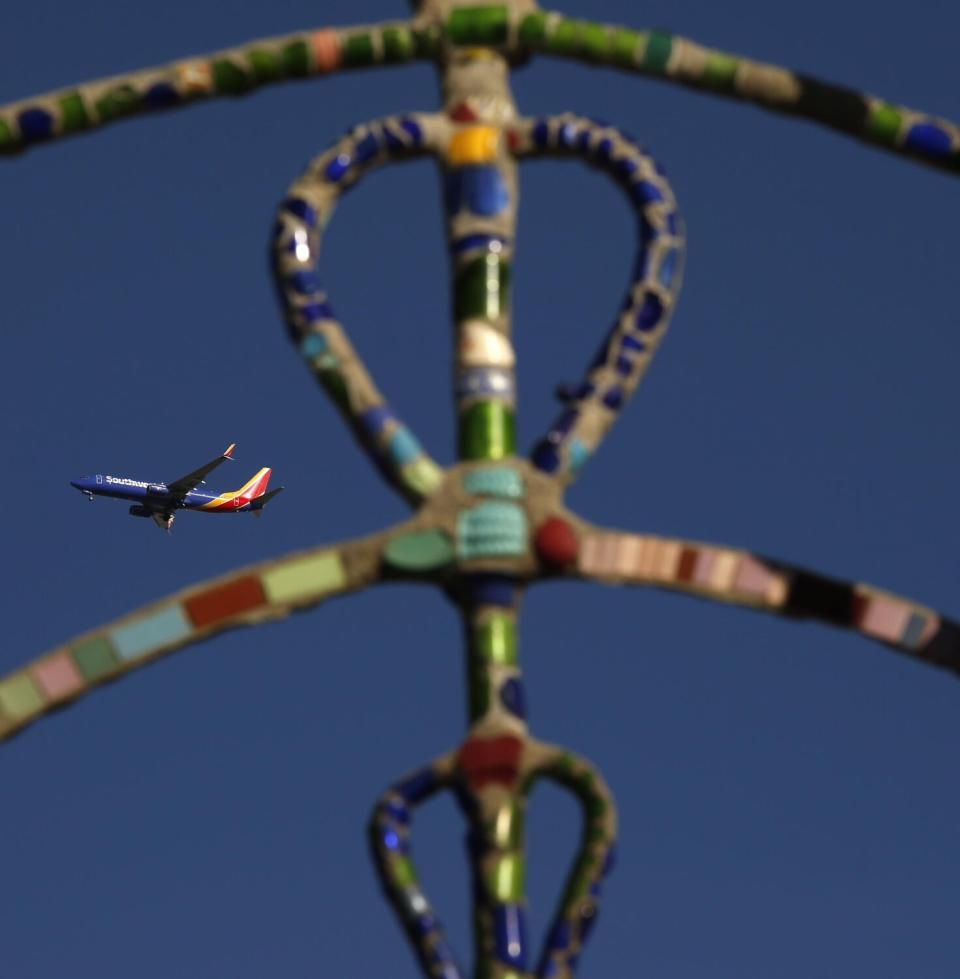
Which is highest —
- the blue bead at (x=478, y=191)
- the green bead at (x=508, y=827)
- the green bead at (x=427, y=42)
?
the green bead at (x=427, y=42)

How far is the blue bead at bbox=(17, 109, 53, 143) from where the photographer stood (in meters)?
9.53

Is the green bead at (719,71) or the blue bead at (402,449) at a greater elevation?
the green bead at (719,71)

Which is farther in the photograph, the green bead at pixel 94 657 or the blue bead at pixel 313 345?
the blue bead at pixel 313 345

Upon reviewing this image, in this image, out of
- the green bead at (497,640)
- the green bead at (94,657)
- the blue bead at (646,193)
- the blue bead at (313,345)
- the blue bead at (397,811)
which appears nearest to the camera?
the blue bead at (397,811)

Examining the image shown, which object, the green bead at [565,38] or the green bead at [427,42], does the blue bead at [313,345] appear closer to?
the green bead at [427,42]

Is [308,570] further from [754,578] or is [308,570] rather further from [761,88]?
[761,88]

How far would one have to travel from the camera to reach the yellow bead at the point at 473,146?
377 inches

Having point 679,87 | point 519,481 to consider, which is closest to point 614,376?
point 519,481

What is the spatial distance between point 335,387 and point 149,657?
3.63 ft

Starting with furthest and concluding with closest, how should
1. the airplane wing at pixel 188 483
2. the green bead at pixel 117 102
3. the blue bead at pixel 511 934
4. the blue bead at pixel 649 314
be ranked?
the airplane wing at pixel 188 483 < the green bead at pixel 117 102 < the blue bead at pixel 649 314 < the blue bead at pixel 511 934

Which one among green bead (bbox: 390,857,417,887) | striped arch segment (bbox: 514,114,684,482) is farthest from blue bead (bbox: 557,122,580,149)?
green bead (bbox: 390,857,417,887)

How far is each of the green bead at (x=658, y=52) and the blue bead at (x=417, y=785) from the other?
2.71 metres

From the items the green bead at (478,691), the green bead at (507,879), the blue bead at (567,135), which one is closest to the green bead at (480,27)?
the blue bead at (567,135)

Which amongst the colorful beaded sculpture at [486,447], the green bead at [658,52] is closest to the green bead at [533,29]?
the colorful beaded sculpture at [486,447]
